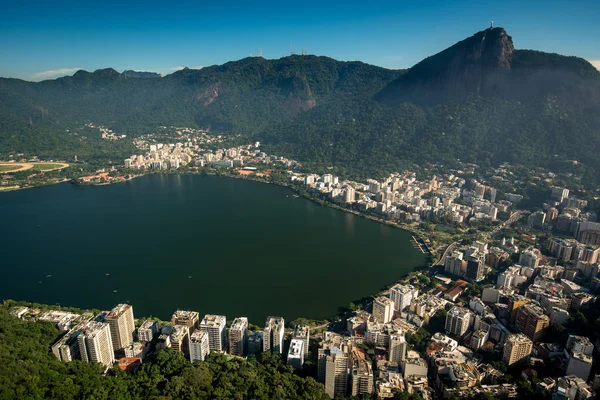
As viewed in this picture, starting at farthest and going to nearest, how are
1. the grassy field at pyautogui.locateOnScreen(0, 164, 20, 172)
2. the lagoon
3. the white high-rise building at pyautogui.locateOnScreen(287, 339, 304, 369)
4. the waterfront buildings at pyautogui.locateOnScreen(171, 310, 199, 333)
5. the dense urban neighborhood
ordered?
the grassy field at pyautogui.locateOnScreen(0, 164, 20, 172) → the lagoon → the waterfront buildings at pyautogui.locateOnScreen(171, 310, 199, 333) → the white high-rise building at pyautogui.locateOnScreen(287, 339, 304, 369) → the dense urban neighborhood

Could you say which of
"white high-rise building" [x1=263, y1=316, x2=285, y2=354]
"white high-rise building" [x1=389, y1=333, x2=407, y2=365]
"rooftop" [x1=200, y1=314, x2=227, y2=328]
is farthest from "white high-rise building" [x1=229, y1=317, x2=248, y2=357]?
"white high-rise building" [x1=389, y1=333, x2=407, y2=365]

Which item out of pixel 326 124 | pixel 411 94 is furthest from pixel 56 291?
pixel 411 94

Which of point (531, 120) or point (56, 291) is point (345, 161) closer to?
point (531, 120)

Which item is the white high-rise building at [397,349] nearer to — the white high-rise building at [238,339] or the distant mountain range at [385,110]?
the white high-rise building at [238,339]

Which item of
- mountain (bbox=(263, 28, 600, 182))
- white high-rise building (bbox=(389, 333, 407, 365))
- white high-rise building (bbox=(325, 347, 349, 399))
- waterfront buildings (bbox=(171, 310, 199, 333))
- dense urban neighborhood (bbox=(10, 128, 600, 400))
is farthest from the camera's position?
mountain (bbox=(263, 28, 600, 182))

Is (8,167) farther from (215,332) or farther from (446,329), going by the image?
(446,329)

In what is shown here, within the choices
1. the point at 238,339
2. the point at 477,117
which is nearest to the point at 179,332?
the point at 238,339

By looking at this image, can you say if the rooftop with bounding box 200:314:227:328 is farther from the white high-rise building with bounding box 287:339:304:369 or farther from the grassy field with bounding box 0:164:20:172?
the grassy field with bounding box 0:164:20:172
